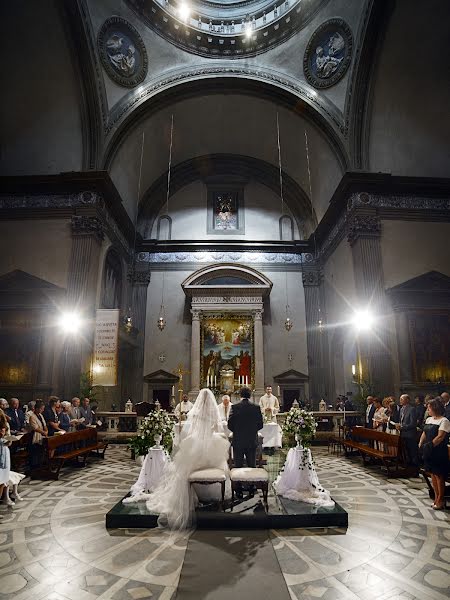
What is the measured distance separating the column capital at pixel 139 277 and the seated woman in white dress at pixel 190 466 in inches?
546

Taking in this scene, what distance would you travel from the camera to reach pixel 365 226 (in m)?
13.2

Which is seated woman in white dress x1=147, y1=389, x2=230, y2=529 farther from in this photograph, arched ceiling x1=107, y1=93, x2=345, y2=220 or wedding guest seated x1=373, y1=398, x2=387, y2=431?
arched ceiling x1=107, y1=93, x2=345, y2=220

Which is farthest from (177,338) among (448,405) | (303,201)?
(448,405)

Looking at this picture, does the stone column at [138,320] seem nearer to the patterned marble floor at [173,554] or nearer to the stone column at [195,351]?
the stone column at [195,351]

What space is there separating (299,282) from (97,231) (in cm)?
1037

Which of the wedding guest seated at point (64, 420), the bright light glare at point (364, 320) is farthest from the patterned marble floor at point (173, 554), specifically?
the bright light glare at point (364, 320)

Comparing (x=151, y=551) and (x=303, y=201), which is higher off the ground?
(x=303, y=201)

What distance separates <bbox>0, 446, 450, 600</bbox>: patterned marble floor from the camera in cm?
332

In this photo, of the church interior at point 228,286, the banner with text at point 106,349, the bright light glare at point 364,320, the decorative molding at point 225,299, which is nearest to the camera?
the church interior at point 228,286

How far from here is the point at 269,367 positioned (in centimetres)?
1805

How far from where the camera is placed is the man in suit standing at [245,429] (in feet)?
18.7

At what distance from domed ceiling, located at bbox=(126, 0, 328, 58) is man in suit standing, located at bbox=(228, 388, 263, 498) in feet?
51.1

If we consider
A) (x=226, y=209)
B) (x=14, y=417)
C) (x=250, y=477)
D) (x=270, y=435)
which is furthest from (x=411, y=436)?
(x=226, y=209)

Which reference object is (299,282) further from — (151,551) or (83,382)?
(151,551)
